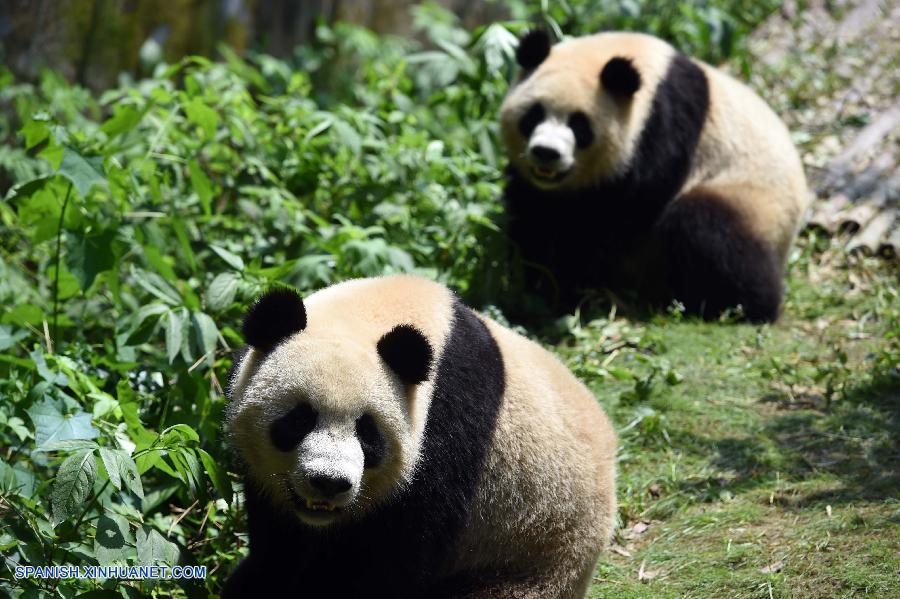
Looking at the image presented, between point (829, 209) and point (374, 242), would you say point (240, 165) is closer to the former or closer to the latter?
point (374, 242)

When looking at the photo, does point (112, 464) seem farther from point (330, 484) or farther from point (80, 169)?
point (80, 169)

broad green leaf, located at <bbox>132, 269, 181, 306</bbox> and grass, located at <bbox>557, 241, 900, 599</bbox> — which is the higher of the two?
broad green leaf, located at <bbox>132, 269, 181, 306</bbox>

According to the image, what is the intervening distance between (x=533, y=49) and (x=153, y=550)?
16.6ft

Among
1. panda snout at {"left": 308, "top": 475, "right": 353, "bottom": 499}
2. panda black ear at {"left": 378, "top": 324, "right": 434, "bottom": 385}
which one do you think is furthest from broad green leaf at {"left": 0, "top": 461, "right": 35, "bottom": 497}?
panda black ear at {"left": 378, "top": 324, "right": 434, "bottom": 385}

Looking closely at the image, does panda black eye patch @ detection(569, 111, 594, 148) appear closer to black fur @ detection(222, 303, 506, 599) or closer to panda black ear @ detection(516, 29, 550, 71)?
panda black ear @ detection(516, 29, 550, 71)

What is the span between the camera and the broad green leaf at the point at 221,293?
209 inches

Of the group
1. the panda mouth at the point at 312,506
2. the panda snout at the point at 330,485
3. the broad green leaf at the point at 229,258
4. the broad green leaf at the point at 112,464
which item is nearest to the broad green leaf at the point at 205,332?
the broad green leaf at the point at 229,258

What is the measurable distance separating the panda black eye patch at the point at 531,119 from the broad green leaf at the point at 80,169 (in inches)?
145

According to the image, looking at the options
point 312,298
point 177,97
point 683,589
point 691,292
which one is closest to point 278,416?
point 312,298

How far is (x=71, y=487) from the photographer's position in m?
3.83

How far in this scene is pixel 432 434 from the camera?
4.14 m

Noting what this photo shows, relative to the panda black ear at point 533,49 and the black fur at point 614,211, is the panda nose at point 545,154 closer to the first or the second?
the black fur at point 614,211

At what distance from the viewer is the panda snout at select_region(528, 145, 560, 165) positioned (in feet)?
24.9

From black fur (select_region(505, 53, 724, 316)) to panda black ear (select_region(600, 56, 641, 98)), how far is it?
0.37 m
